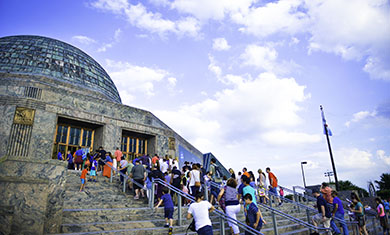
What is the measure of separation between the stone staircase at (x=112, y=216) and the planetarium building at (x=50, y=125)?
0.59m

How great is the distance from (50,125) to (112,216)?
21.9ft

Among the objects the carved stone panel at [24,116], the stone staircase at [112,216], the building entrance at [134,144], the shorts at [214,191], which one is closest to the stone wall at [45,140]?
the carved stone panel at [24,116]

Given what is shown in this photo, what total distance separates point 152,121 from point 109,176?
593 centimetres

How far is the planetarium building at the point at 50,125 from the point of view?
11.0 feet

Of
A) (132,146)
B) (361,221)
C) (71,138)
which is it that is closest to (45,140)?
(71,138)

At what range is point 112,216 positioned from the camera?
440 cm

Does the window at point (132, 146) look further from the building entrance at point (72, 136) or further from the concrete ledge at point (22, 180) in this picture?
the concrete ledge at point (22, 180)

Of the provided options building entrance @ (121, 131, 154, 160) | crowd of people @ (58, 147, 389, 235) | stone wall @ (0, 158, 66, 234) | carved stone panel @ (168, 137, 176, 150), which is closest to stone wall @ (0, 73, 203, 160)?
carved stone panel @ (168, 137, 176, 150)

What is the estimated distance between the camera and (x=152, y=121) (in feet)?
43.9

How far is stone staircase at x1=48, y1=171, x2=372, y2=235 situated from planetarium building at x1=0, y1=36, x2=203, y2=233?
59cm

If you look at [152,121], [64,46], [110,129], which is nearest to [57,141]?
[110,129]

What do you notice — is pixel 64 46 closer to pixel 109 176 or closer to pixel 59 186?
pixel 109 176

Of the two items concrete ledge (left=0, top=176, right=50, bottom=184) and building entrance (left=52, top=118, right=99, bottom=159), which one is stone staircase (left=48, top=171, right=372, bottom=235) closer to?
concrete ledge (left=0, top=176, right=50, bottom=184)

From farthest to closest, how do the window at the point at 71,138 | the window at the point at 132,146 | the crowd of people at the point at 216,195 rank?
the window at the point at 132,146 < the window at the point at 71,138 < the crowd of people at the point at 216,195
